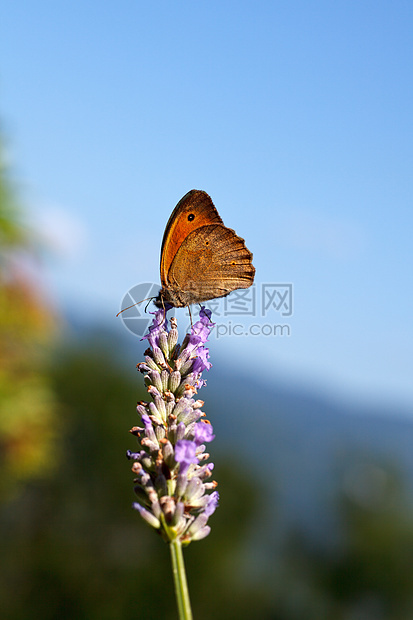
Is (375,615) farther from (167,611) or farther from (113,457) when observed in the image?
(113,457)

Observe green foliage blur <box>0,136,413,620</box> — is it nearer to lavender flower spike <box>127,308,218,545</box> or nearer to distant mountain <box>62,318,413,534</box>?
distant mountain <box>62,318,413,534</box>

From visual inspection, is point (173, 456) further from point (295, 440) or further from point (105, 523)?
point (295, 440)

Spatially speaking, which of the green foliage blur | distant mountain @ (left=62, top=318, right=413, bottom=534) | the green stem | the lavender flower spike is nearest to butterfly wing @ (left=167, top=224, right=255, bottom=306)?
the lavender flower spike

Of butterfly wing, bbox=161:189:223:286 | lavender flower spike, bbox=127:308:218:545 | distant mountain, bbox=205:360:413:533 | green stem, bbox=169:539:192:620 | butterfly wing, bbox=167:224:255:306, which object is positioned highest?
butterfly wing, bbox=161:189:223:286

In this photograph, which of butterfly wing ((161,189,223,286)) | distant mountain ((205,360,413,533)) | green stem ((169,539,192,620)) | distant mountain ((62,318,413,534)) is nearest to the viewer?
green stem ((169,539,192,620))

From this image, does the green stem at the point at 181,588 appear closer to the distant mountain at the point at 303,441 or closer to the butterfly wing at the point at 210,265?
the butterfly wing at the point at 210,265

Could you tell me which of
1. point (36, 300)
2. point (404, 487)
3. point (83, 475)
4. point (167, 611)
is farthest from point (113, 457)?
point (404, 487)
